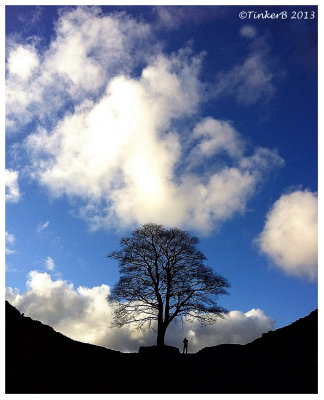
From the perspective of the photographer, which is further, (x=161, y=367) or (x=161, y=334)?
(x=161, y=334)

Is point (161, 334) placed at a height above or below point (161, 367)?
below

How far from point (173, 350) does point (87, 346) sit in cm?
550

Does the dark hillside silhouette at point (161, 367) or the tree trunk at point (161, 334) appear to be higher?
the dark hillside silhouette at point (161, 367)

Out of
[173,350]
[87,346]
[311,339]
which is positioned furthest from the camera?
[173,350]

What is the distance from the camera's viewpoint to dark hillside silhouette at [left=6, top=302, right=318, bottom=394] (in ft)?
29.5

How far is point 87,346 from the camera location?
16672mm

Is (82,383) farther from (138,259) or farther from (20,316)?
(138,259)

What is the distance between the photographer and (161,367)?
13.0 m

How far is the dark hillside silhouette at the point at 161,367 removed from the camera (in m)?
8.98

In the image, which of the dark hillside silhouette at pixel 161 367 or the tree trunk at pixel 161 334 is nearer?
the dark hillside silhouette at pixel 161 367
